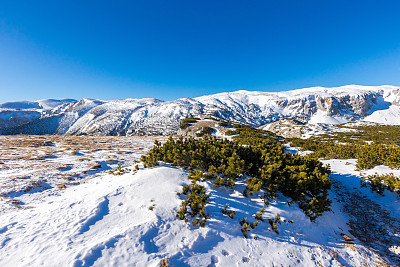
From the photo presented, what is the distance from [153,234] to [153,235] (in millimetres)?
25

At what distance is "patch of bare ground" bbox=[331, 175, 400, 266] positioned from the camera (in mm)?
4262

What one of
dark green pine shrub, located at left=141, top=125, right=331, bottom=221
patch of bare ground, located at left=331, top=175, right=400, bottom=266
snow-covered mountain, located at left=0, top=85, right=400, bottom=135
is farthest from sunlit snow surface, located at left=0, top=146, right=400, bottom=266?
snow-covered mountain, located at left=0, top=85, right=400, bottom=135

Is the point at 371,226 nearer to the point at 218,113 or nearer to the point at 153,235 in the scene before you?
the point at 153,235

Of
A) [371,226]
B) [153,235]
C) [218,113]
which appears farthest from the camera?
[218,113]

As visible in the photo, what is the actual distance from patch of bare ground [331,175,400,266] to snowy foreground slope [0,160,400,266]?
21cm

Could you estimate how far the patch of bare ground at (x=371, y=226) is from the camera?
4262mm

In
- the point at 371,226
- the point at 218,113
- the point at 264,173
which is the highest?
the point at 218,113

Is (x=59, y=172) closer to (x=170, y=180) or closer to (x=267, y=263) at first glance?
(x=170, y=180)

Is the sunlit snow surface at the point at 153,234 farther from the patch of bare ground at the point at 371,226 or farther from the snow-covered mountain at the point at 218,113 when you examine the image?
the snow-covered mountain at the point at 218,113

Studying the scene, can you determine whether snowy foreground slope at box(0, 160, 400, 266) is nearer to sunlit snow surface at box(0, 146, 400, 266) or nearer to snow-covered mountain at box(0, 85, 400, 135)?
sunlit snow surface at box(0, 146, 400, 266)

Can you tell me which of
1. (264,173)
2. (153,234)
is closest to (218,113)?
(264,173)

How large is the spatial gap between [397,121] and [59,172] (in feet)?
485

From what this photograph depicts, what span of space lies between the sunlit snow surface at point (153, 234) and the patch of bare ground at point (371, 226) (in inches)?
8.9

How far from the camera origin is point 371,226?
542 cm
